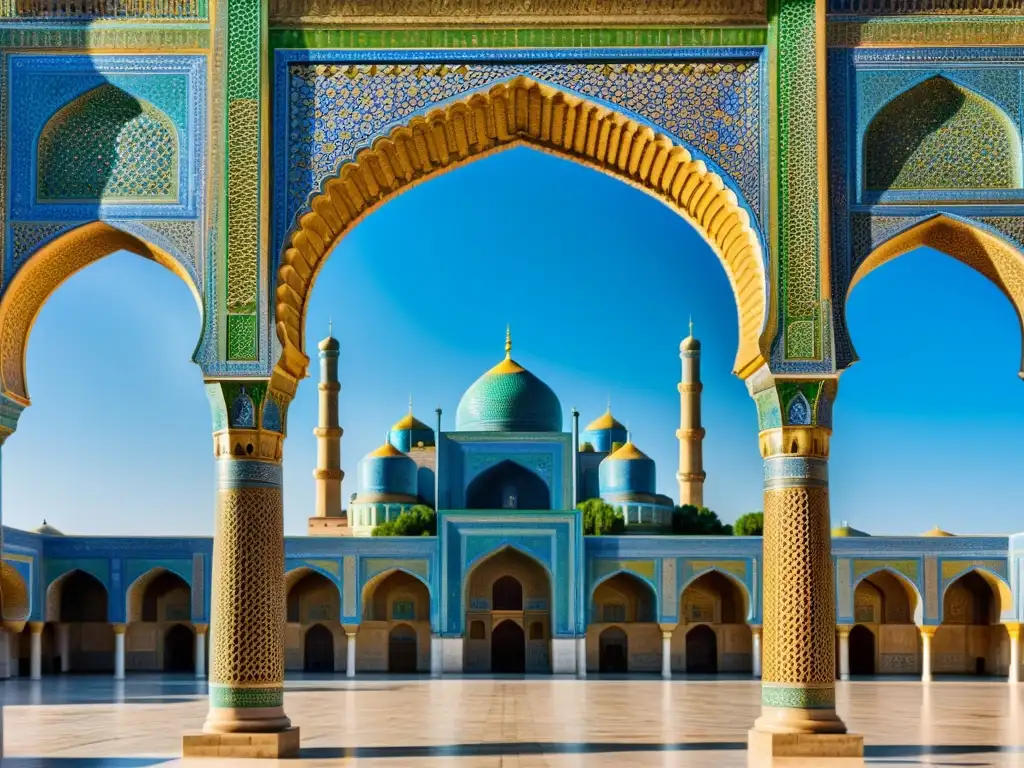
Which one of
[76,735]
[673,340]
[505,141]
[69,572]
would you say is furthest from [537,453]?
[505,141]

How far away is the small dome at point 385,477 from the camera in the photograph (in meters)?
23.8

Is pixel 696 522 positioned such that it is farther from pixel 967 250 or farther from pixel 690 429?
pixel 967 250

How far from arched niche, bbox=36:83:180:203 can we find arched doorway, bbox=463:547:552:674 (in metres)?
14.5

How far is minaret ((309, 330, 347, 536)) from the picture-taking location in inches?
984

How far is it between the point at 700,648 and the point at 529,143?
51.8ft

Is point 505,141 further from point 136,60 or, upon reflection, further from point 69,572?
point 69,572

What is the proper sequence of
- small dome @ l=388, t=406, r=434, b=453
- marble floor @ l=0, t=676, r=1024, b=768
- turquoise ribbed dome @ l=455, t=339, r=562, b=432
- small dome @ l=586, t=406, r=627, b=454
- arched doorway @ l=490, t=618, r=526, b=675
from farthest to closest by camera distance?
small dome @ l=586, t=406, r=627, b=454
small dome @ l=388, t=406, r=434, b=453
turquoise ribbed dome @ l=455, t=339, r=562, b=432
arched doorway @ l=490, t=618, r=526, b=675
marble floor @ l=0, t=676, r=1024, b=768

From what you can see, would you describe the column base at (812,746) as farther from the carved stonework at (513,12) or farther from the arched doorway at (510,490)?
the arched doorway at (510,490)

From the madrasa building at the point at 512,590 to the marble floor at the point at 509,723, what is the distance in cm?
267

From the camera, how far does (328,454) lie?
25109 mm

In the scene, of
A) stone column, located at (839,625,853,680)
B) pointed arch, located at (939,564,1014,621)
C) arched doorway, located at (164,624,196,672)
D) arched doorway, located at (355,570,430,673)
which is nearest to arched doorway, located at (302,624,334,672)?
arched doorway, located at (355,570,430,673)

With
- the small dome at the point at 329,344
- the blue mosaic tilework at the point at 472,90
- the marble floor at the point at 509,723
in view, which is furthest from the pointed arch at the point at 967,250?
the small dome at the point at 329,344

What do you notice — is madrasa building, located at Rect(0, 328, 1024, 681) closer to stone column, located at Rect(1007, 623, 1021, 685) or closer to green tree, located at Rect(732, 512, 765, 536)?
stone column, located at Rect(1007, 623, 1021, 685)

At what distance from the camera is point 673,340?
993 inches
